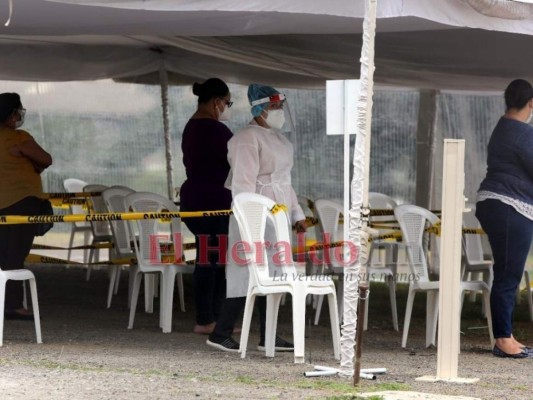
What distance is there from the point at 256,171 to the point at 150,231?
5.60ft

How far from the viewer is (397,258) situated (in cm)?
1013

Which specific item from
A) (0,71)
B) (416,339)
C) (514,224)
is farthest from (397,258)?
(0,71)

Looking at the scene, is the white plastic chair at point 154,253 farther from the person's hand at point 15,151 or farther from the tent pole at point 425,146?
the tent pole at point 425,146

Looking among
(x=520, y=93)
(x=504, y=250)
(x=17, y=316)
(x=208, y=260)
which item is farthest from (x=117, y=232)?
(x=520, y=93)

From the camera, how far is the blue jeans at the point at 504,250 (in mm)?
7336

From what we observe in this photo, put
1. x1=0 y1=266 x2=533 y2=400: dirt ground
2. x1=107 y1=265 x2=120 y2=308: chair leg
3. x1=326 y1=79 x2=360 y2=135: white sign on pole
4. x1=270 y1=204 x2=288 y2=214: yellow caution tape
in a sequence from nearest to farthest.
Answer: x1=0 y1=266 x2=533 y2=400: dirt ground < x1=326 y1=79 x2=360 y2=135: white sign on pole < x1=270 y1=204 x2=288 y2=214: yellow caution tape < x1=107 y1=265 x2=120 y2=308: chair leg

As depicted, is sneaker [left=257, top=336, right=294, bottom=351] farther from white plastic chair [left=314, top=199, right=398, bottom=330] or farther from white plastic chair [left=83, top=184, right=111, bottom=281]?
white plastic chair [left=83, top=184, right=111, bottom=281]

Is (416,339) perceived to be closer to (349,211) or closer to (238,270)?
(238,270)

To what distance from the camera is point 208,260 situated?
801 cm

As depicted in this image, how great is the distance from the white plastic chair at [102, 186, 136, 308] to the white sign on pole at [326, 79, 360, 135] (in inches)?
132

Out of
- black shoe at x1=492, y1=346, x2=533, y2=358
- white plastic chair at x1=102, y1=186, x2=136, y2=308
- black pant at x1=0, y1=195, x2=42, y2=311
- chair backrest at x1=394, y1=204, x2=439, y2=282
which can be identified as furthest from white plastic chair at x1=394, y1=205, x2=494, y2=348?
black pant at x1=0, y1=195, x2=42, y2=311

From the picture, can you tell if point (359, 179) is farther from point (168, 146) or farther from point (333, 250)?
point (168, 146)

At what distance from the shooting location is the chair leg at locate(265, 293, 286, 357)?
23.3 feet

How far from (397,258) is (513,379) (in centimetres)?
354
